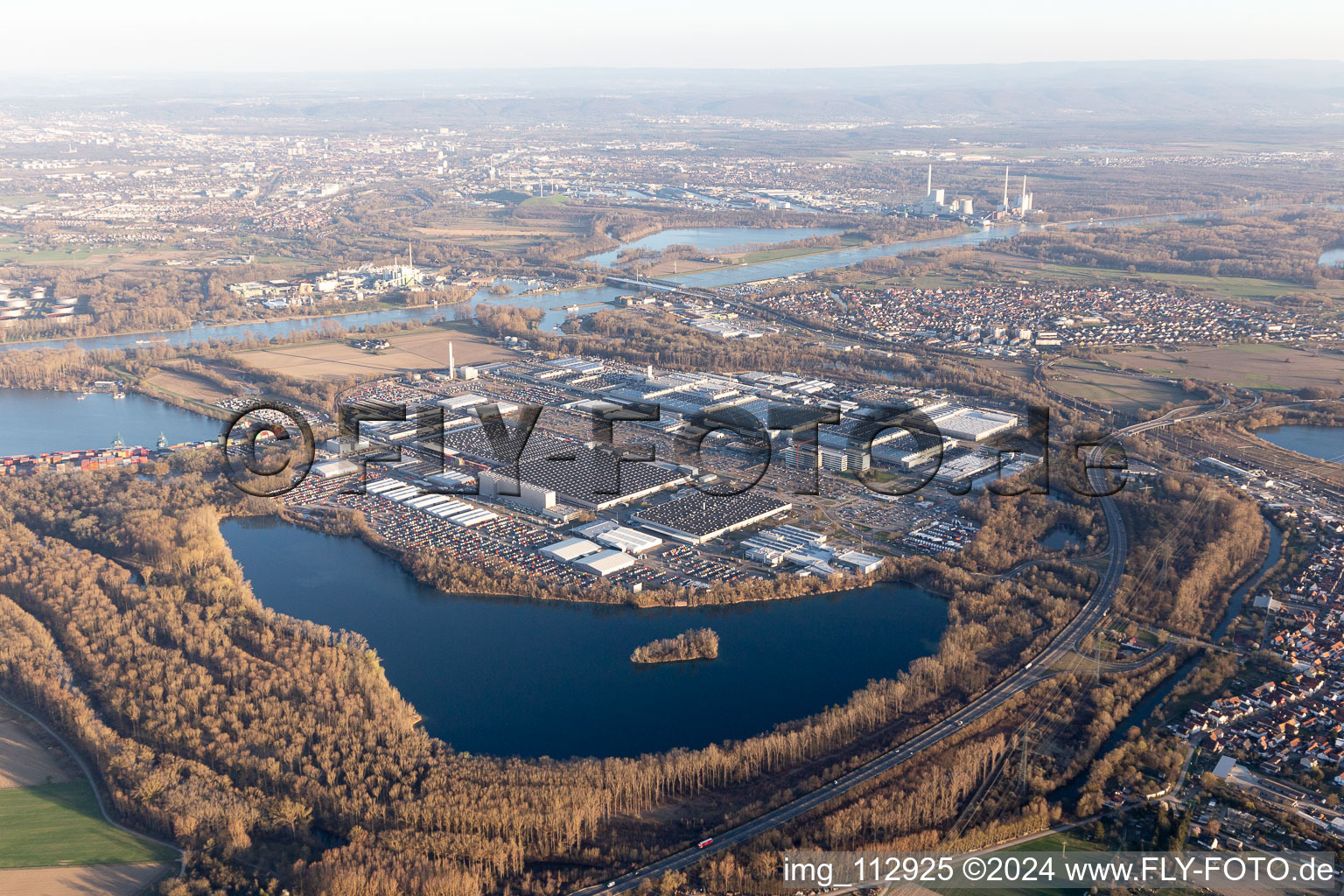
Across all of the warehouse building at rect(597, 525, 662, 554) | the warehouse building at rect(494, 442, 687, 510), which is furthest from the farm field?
the warehouse building at rect(597, 525, 662, 554)

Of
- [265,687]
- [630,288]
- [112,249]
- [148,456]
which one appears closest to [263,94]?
[112,249]

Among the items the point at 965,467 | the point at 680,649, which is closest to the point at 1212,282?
the point at 965,467

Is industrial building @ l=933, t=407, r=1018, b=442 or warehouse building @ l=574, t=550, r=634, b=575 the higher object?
industrial building @ l=933, t=407, r=1018, b=442

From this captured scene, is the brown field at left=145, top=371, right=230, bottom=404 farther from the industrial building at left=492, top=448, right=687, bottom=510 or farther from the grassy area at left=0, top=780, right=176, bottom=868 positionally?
the grassy area at left=0, top=780, right=176, bottom=868

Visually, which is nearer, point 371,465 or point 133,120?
point 371,465

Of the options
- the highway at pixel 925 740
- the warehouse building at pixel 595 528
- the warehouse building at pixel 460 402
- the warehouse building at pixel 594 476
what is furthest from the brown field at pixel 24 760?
the warehouse building at pixel 460 402

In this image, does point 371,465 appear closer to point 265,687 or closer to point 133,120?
point 265,687
